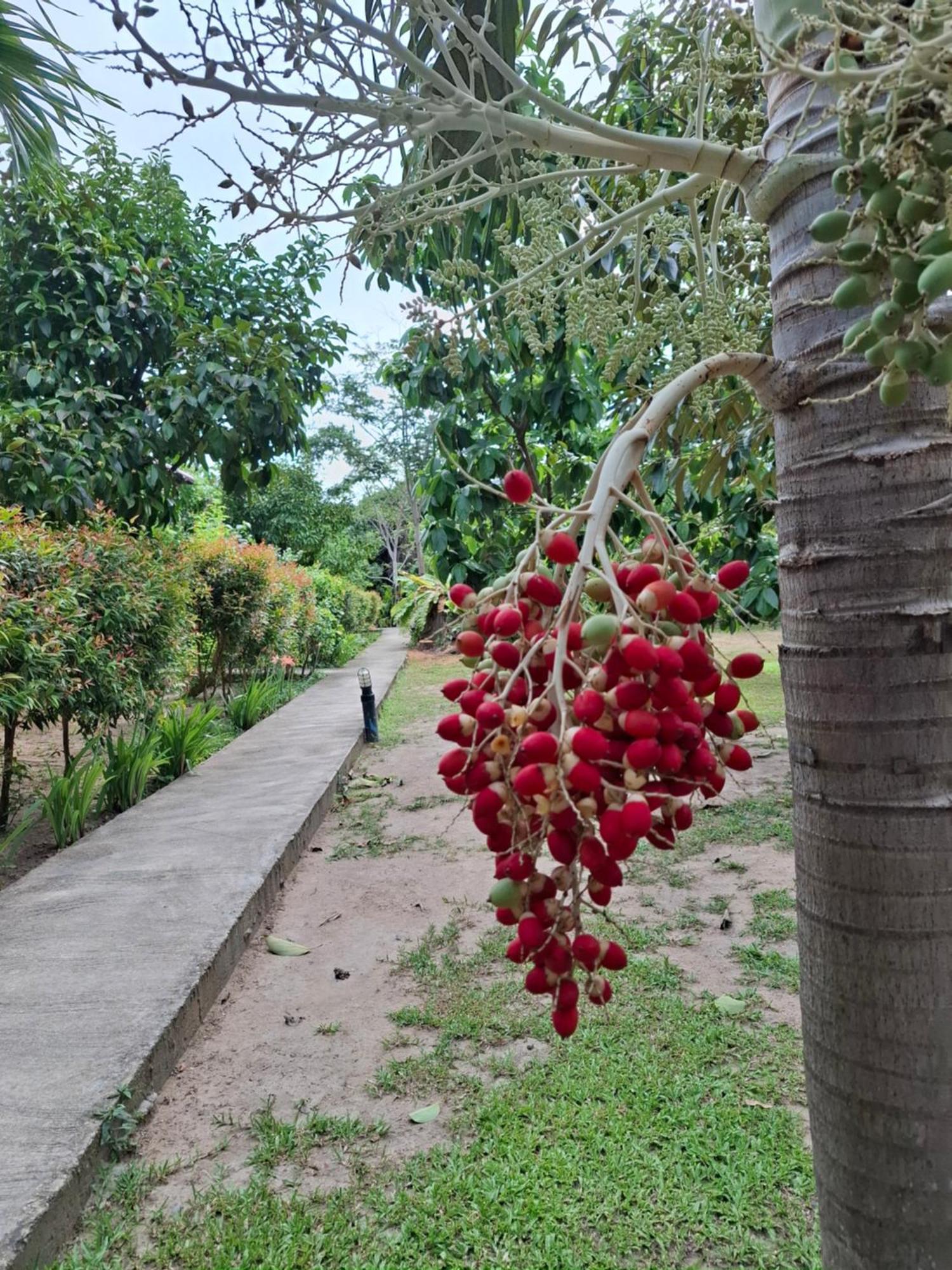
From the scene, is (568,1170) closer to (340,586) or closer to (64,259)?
(64,259)

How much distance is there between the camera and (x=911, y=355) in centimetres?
60

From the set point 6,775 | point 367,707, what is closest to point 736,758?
point 6,775

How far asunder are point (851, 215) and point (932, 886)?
63 centimetres

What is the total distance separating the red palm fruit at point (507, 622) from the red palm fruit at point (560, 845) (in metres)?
0.17

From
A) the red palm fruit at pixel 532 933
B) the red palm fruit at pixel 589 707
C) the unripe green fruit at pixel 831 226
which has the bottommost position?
the red palm fruit at pixel 532 933

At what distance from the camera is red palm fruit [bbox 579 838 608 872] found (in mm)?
680

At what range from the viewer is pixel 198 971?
2898 mm

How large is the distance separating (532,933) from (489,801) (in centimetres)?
12

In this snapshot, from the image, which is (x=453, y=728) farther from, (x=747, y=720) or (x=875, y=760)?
(x=875, y=760)

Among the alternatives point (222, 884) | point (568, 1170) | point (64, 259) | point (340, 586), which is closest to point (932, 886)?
point (568, 1170)

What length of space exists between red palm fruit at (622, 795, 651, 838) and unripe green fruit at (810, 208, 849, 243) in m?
0.47

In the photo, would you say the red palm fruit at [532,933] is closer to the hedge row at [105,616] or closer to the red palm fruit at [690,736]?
the red palm fruit at [690,736]

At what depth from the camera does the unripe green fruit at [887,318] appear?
1.93ft

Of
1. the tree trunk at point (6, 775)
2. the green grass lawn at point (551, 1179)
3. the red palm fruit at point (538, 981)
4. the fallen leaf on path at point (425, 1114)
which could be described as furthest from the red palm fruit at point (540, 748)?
the tree trunk at point (6, 775)
